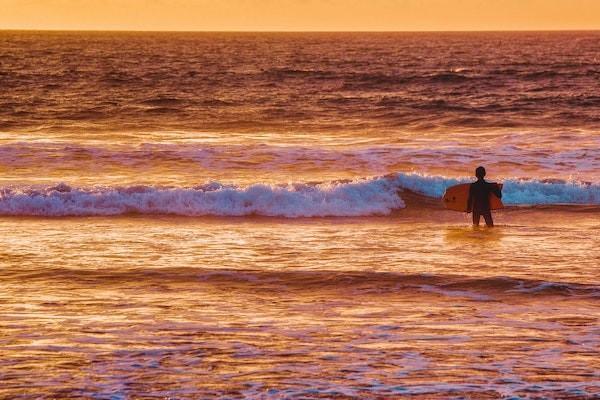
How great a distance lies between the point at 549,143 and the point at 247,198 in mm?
10775

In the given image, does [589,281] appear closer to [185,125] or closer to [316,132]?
[316,132]

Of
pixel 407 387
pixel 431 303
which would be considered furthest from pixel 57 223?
pixel 407 387

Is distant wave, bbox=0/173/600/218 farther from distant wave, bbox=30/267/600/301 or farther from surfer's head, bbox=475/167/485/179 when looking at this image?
distant wave, bbox=30/267/600/301

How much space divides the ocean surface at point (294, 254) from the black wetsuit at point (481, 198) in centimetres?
41

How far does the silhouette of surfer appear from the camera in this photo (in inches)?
620

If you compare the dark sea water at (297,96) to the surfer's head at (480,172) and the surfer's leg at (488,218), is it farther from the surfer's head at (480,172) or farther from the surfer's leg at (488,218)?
the surfer's head at (480,172)

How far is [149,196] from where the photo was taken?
755 inches

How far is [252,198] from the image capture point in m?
19.3

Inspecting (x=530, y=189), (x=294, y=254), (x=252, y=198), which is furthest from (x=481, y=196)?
(x=252, y=198)

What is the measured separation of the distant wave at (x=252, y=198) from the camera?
18688 mm

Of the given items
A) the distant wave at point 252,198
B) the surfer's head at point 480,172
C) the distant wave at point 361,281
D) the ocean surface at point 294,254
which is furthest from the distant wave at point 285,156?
the distant wave at point 361,281

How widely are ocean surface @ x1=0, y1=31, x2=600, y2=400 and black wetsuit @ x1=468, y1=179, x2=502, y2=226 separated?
0.41 metres

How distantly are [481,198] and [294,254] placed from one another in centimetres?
361

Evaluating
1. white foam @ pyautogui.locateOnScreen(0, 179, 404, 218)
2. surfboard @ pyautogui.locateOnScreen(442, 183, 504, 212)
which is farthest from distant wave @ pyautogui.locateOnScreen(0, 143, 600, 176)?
surfboard @ pyautogui.locateOnScreen(442, 183, 504, 212)
